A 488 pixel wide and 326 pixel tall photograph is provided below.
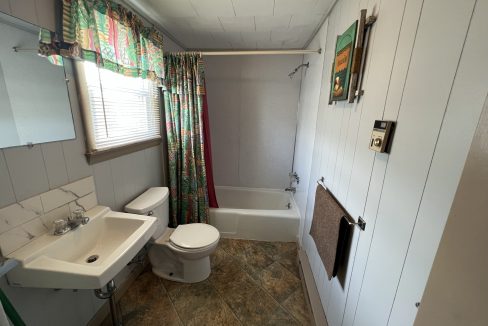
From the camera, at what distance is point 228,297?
169 cm

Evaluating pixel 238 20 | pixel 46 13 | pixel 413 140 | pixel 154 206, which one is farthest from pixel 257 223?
pixel 46 13

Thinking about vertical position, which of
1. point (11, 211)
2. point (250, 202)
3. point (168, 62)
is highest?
point (168, 62)

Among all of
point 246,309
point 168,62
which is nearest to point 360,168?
point 246,309

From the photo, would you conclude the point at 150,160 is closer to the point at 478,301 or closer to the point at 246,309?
the point at 246,309

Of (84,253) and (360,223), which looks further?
(84,253)

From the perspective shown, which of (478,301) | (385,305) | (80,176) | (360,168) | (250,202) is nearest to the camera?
(478,301)

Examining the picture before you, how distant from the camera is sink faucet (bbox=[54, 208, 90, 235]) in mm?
1052

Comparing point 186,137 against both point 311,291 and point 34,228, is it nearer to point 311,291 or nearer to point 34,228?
point 34,228

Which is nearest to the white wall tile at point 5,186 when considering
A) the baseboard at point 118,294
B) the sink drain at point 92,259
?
the sink drain at point 92,259

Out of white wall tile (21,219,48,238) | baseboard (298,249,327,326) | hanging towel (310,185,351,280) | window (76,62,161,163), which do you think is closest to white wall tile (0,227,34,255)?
white wall tile (21,219,48,238)

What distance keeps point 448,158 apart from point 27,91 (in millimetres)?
1701

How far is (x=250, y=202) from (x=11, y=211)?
2.56 meters

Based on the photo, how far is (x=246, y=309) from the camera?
5.22 feet

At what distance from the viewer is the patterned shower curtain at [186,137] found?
6.68ft
